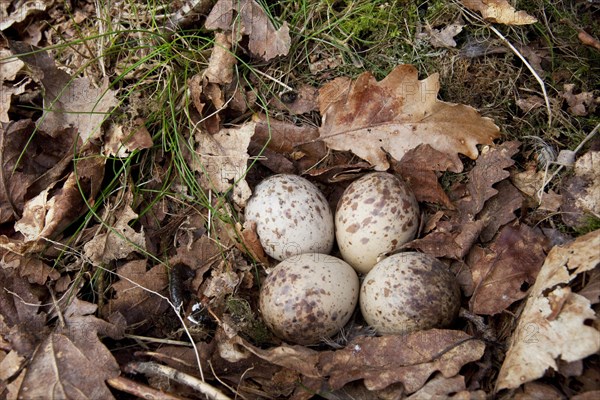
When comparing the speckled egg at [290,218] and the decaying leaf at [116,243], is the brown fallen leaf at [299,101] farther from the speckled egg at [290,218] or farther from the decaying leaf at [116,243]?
the decaying leaf at [116,243]

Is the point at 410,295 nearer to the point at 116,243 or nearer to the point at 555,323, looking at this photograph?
the point at 555,323

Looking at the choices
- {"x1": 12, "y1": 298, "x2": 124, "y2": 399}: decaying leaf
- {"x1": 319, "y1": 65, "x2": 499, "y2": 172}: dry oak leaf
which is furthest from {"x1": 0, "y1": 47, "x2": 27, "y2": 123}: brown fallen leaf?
{"x1": 319, "y1": 65, "x2": 499, "y2": 172}: dry oak leaf

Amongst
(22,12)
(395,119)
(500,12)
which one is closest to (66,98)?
(22,12)

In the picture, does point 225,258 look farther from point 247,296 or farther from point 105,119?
point 105,119

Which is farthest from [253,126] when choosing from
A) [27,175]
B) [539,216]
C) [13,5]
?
[13,5]

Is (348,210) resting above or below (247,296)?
above

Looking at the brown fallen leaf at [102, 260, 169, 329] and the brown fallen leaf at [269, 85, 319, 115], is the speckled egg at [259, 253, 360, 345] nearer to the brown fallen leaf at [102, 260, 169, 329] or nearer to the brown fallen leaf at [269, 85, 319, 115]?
the brown fallen leaf at [102, 260, 169, 329]
